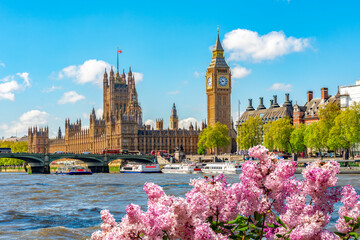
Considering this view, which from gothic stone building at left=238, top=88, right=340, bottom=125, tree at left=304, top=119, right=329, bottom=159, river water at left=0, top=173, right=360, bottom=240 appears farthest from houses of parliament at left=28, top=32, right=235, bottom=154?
river water at left=0, top=173, right=360, bottom=240

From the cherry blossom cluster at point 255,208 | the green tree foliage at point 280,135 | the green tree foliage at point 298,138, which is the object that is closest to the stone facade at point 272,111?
the green tree foliage at point 280,135

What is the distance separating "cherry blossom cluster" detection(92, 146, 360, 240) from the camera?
571 cm

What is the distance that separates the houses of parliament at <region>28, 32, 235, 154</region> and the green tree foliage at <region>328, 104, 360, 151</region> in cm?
6103

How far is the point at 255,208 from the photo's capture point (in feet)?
22.7

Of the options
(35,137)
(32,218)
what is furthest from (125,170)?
(35,137)

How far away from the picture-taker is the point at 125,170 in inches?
3920

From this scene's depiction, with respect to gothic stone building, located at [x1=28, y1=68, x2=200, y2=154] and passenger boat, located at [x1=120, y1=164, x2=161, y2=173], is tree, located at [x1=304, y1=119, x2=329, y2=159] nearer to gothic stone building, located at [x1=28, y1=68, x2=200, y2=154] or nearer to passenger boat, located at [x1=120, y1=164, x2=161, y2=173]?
passenger boat, located at [x1=120, y1=164, x2=161, y2=173]

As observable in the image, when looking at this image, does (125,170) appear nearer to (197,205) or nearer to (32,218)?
(32,218)

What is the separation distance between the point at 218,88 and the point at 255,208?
12938 centimetres

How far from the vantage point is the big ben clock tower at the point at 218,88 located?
443ft

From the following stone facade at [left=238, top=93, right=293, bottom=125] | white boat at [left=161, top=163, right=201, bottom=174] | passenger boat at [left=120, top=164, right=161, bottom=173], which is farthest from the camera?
stone facade at [left=238, top=93, right=293, bottom=125]

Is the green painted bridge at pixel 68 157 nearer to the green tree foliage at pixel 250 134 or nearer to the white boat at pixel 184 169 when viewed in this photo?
the white boat at pixel 184 169

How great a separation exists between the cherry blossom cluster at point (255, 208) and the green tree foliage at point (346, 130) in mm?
67617

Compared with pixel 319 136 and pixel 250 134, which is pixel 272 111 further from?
Answer: pixel 319 136
